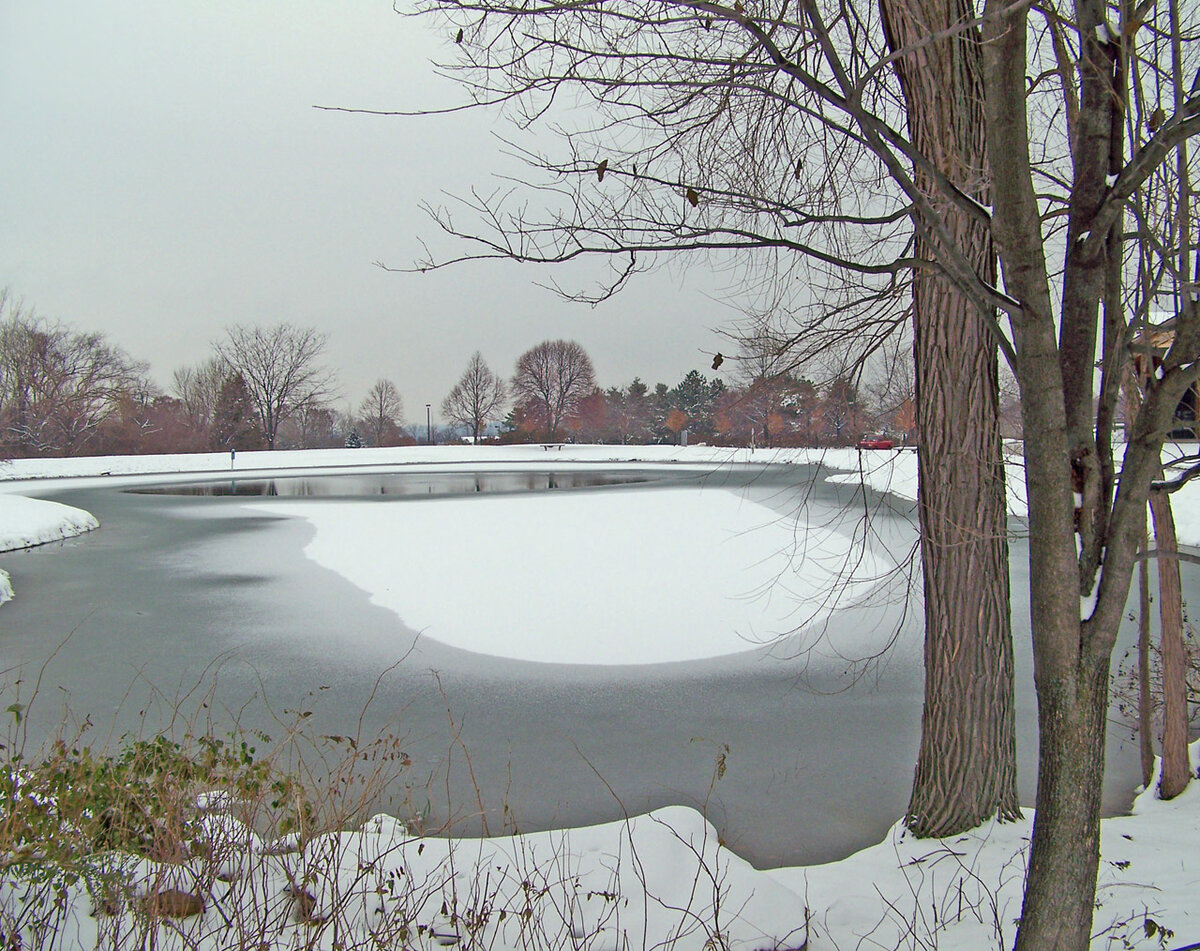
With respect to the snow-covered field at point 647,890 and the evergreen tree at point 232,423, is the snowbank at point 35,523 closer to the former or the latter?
the snow-covered field at point 647,890

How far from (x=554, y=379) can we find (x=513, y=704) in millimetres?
67808

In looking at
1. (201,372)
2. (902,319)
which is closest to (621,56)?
(902,319)

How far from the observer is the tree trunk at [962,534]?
446 centimetres

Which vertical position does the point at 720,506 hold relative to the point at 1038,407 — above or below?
below

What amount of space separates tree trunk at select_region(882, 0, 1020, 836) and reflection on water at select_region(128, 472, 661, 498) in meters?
23.1

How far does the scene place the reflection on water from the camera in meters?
28.8

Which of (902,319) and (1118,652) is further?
(1118,652)

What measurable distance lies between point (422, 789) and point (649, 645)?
4.03m

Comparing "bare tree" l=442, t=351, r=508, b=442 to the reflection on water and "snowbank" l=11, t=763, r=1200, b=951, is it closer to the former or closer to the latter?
the reflection on water

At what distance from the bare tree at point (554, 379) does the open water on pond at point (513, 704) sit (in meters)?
61.4

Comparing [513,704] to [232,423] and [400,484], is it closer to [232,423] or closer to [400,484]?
[400,484]

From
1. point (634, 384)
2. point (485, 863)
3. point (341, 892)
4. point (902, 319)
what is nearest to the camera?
point (341, 892)

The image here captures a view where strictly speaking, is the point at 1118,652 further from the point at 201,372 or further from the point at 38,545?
the point at 201,372

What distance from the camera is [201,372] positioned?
7562cm
